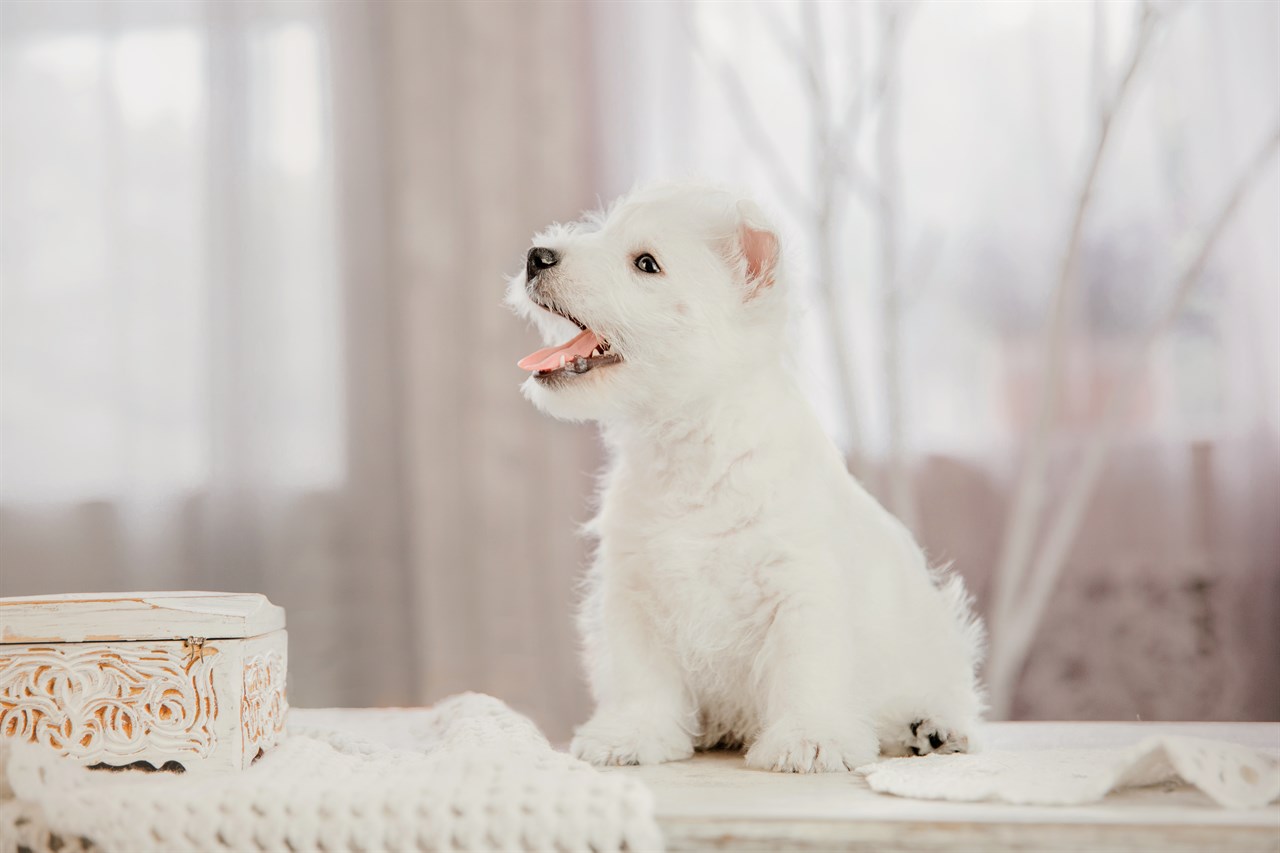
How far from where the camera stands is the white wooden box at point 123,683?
92 cm

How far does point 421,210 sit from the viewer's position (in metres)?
2.39

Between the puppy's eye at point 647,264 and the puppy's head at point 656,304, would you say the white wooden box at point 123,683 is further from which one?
the puppy's eye at point 647,264

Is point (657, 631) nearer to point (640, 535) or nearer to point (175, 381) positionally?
point (640, 535)

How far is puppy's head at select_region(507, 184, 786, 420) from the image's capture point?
1.07m

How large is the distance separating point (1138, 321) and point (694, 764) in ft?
5.05

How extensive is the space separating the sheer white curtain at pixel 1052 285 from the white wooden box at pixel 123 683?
1376 millimetres

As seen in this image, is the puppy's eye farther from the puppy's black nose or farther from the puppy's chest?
the puppy's chest

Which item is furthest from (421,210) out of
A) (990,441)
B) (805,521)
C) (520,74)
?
(805,521)

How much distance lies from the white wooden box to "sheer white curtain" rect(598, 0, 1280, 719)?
1.38 m

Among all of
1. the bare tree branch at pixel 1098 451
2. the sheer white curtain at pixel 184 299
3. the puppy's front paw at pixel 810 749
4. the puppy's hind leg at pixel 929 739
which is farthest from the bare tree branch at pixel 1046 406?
the sheer white curtain at pixel 184 299

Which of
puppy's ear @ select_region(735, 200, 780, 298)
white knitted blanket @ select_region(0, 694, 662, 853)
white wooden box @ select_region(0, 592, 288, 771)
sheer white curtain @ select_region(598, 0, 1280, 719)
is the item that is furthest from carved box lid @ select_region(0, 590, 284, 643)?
sheer white curtain @ select_region(598, 0, 1280, 719)

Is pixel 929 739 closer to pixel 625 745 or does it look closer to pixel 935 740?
pixel 935 740

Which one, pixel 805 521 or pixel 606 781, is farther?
pixel 805 521

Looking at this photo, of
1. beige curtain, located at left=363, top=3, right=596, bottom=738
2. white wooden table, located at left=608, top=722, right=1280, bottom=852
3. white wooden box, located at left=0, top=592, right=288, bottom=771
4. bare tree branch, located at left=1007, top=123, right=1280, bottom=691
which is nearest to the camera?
white wooden table, located at left=608, top=722, right=1280, bottom=852
